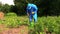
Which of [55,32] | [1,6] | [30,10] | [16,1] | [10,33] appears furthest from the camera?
[1,6]

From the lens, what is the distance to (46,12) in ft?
114

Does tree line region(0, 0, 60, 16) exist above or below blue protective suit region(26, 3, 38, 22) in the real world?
below

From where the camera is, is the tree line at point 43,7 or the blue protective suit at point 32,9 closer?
the blue protective suit at point 32,9

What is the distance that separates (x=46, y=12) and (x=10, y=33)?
79.4ft

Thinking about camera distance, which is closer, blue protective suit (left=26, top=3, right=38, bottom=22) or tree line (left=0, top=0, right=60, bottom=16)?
blue protective suit (left=26, top=3, right=38, bottom=22)

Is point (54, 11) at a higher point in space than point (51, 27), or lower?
lower

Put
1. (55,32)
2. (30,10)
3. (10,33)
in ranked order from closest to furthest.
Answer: (55,32), (10,33), (30,10)

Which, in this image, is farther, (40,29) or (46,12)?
(46,12)

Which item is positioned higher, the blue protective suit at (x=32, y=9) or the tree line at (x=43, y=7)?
the blue protective suit at (x=32, y=9)

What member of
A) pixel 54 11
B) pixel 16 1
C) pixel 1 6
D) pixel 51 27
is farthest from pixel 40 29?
pixel 1 6

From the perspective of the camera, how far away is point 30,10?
1377cm

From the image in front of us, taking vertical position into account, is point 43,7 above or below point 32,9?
below

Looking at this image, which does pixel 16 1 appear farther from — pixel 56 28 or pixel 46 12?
pixel 56 28

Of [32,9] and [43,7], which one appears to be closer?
[32,9]
